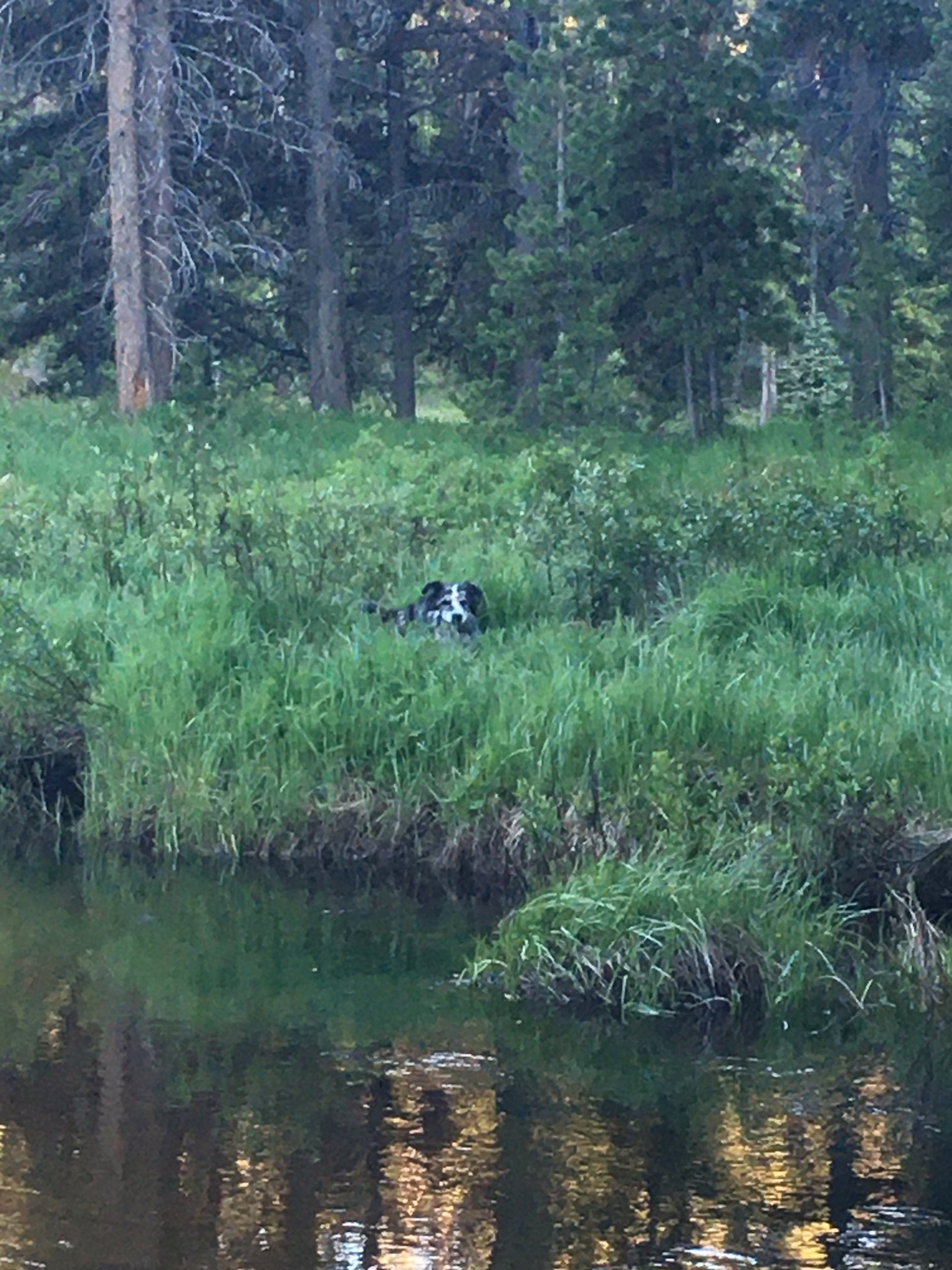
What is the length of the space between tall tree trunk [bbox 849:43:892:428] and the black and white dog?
9.73 metres

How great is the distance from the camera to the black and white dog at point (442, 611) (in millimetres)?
9773

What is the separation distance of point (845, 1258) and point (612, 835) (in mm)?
2971

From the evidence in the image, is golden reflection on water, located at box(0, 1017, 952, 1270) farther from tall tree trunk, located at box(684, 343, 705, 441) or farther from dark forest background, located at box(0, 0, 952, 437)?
tall tree trunk, located at box(684, 343, 705, 441)

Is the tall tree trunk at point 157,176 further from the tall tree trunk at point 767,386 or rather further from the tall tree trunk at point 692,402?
the tall tree trunk at point 767,386

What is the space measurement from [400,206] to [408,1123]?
22.6m

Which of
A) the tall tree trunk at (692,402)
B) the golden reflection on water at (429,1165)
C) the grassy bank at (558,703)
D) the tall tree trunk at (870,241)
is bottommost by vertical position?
the golden reflection on water at (429,1165)

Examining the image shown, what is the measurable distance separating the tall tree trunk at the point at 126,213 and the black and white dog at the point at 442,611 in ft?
39.7

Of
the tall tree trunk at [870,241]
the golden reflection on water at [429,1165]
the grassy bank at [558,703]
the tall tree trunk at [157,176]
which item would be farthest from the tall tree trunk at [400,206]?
the golden reflection on water at [429,1165]

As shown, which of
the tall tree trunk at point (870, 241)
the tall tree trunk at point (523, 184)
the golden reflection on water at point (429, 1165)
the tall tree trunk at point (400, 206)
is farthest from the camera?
the tall tree trunk at point (400, 206)

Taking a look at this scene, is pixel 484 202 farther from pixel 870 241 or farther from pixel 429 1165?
pixel 429 1165

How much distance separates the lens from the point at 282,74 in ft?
71.4

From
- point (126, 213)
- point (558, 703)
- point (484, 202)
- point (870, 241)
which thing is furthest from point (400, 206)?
point (558, 703)

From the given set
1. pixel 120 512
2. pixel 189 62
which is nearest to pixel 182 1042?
pixel 120 512

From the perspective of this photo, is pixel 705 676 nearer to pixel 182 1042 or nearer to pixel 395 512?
pixel 182 1042
